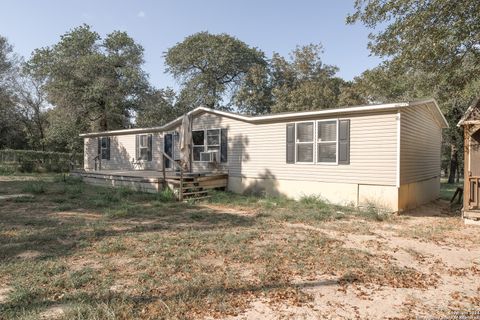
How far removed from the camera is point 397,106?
8.17 metres

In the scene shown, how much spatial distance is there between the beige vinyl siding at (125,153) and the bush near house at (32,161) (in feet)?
9.70

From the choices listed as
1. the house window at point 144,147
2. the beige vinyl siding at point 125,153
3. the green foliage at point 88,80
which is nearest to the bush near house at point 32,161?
the green foliage at point 88,80

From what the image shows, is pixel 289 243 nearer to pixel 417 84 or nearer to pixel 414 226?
pixel 414 226

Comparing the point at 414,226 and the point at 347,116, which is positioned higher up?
the point at 347,116

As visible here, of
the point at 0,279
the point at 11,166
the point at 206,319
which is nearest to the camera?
the point at 206,319

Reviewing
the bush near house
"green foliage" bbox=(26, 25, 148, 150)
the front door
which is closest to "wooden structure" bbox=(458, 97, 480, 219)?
the front door

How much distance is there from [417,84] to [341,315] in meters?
14.4

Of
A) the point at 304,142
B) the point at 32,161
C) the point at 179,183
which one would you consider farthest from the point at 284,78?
the point at 179,183

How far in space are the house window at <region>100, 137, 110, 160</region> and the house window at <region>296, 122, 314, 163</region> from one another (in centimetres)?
1178

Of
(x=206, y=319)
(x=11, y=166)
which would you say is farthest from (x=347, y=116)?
(x=11, y=166)

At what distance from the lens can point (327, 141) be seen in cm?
958

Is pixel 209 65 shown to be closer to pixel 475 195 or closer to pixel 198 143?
pixel 198 143

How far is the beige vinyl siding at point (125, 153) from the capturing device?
1499cm

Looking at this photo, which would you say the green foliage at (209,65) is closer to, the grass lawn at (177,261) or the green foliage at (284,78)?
the green foliage at (284,78)
